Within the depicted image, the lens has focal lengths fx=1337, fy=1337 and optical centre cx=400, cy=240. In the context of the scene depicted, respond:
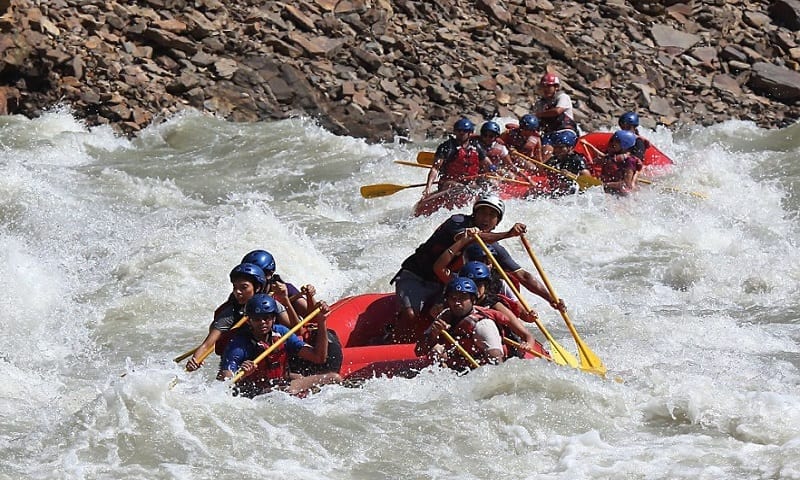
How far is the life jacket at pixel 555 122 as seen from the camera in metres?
14.5

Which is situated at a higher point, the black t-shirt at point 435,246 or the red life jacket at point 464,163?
the black t-shirt at point 435,246

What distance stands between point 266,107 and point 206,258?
→ 6.45m

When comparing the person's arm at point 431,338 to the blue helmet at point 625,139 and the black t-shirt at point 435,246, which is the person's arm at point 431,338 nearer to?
the black t-shirt at point 435,246

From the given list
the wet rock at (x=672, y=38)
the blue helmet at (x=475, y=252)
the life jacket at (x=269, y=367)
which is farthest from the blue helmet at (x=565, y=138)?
the wet rock at (x=672, y=38)

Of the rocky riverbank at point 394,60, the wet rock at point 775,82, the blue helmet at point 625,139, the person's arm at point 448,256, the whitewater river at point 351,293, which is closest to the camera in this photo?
the whitewater river at point 351,293

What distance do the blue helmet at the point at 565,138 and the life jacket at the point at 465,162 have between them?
3.71 ft

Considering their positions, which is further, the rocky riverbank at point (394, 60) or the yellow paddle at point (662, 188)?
the rocky riverbank at point (394, 60)

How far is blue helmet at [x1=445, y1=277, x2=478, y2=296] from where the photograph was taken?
8.02 meters

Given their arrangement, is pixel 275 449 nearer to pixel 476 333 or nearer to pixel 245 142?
pixel 476 333

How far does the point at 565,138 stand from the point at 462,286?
6.15 m

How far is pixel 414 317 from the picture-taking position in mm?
8773

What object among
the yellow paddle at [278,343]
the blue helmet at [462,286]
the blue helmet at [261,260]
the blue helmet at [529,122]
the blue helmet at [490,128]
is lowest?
the blue helmet at [529,122]

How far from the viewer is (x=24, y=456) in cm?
660

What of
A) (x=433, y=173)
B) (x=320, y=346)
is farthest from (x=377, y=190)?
(x=320, y=346)
